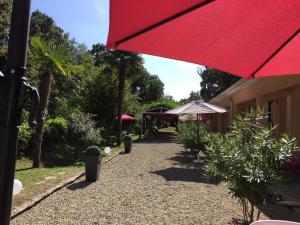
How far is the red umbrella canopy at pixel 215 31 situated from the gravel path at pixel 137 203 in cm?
447

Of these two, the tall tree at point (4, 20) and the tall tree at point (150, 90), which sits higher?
the tall tree at point (150, 90)

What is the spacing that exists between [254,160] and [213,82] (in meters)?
49.7

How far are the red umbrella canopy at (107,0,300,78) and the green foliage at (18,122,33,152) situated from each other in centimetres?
1254

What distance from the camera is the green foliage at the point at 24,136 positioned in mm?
14945

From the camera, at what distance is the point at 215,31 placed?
2.78 m

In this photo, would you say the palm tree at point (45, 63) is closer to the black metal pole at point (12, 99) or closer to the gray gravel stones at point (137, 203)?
the gray gravel stones at point (137, 203)

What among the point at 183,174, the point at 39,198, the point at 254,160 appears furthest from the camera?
the point at 183,174

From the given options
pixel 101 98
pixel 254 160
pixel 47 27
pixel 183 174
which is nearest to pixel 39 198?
pixel 254 160

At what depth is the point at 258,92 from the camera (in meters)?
17.4

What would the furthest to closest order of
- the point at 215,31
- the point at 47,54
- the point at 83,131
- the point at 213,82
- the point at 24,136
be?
1. the point at 213,82
2. the point at 83,131
3. the point at 24,136
4. the point at 47,54
5. the point at 215,31

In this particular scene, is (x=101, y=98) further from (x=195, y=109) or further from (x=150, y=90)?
(x=150, y=90)

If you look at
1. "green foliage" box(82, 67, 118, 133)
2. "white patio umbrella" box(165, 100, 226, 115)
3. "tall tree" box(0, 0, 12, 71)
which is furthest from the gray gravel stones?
"green foliage" box(82, 67, 118, 133)

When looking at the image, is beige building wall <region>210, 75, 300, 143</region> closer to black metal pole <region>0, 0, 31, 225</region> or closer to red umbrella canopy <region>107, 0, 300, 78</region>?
red umbrella canopy <region>107, 0, 300, 78</region>

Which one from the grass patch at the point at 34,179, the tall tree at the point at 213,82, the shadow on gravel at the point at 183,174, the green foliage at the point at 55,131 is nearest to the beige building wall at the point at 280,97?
the shadow on gravel at the point at 183,174
